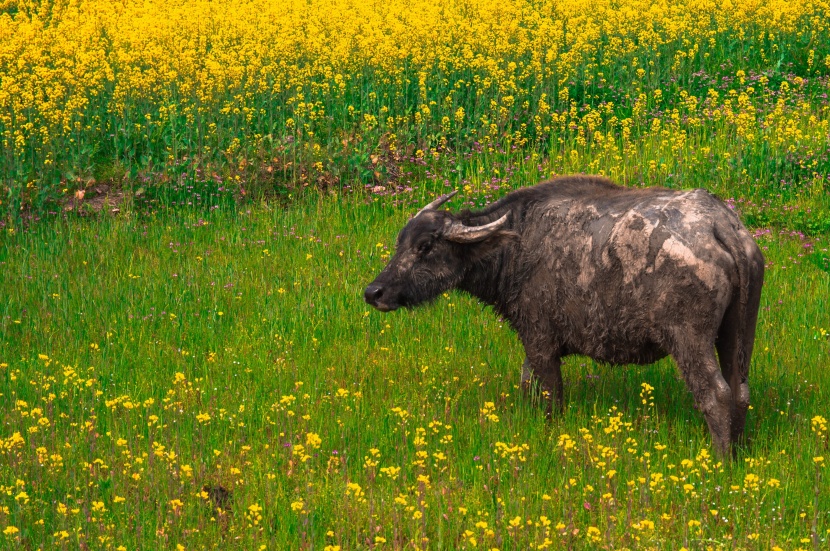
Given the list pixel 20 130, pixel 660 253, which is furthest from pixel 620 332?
pixel 20 130

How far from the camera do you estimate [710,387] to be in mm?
6402

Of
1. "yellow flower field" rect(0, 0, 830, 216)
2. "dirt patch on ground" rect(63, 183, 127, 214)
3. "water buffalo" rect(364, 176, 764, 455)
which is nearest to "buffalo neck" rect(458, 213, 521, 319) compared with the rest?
"water buffalo" rect(364, 176, 764, 455)

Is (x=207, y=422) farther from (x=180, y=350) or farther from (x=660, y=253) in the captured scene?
(x=660, y=253)

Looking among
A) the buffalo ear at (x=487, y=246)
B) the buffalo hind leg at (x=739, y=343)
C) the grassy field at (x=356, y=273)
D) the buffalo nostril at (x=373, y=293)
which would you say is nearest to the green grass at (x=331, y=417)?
the grassy field at (x=356, y=273)

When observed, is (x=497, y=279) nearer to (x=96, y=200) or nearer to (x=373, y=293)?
(x=373, y=293)

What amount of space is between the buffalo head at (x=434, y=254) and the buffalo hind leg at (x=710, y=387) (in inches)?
63.9

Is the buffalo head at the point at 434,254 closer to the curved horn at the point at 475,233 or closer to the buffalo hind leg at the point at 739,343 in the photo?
the curved horn at the point at 475,233

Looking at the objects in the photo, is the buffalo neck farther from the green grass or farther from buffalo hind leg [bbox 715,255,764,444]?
buffalo hind leg [bbox 715,255,764,444]

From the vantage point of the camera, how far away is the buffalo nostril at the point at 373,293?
23.8ft

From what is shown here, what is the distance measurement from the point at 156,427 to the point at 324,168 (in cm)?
690

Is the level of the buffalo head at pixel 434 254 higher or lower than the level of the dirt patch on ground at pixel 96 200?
higher

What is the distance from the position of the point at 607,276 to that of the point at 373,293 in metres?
1.60

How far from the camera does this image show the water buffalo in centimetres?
641

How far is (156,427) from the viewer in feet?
23.0
